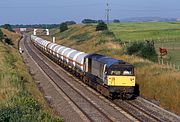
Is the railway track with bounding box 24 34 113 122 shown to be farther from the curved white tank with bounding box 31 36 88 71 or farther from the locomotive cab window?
the locomotive cab window

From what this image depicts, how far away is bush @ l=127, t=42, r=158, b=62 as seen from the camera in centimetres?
5925

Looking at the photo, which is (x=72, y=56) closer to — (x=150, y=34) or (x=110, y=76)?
(x=110, y=76)

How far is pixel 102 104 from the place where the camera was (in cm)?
3039

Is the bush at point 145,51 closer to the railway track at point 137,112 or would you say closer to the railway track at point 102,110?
the railway track at point 102,110

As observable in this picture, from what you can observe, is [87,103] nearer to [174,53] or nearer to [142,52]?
[142,52]

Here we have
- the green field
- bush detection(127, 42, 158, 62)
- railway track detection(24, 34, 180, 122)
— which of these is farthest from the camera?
the green field

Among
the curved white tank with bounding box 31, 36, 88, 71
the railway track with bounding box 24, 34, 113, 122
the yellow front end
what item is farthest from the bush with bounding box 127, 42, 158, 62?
the yellow front end

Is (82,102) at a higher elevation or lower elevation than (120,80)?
lower

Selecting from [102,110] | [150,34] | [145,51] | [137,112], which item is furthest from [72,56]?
[150,34]

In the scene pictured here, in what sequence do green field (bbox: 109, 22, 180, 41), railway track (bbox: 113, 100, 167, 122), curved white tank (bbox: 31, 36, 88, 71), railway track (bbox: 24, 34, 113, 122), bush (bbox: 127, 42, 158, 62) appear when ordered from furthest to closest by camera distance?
1. green field (bbox: 109, 22, 180, 41)
2. bush (bbox: 127, 42, 158, 62)
3. curved white tank (bbox: 31, 36, 88, 71)
4. railway track (bbox: 24, 34, 113, 122)
5. railway track (bbox: 113, 100, 167, 122)

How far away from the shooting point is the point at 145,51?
60.3 meters

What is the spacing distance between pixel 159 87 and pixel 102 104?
189 inches

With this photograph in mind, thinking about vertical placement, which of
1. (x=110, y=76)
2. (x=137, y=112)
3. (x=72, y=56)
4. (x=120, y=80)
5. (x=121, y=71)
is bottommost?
(x=137, y=112)

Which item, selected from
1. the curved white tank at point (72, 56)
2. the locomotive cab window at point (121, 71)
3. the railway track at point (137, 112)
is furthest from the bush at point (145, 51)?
the railway track at point (137, 112)
